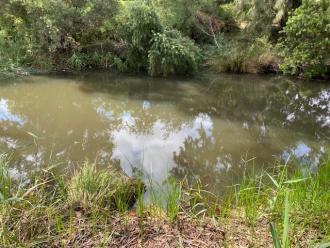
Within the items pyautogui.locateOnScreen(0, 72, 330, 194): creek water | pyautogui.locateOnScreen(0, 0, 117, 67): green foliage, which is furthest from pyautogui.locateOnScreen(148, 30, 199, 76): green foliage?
pyautogui.locateOnScreen(0, 0, 117, 67): green foliage

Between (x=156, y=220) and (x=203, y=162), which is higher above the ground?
(x=156, y=220)

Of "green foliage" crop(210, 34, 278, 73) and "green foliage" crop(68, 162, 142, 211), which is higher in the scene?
"green foliage" crop(210, 34, 278, 73)

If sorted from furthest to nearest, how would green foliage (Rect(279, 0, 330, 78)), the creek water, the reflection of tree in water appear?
green foliage (Rect(279, 0, 330, 78)), the creek water, the reflection of tree in water

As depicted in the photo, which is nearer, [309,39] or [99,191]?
[99,191]

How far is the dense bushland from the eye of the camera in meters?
9.57

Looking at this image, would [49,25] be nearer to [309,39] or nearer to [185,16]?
[185,16]

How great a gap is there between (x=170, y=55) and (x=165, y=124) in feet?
13.9

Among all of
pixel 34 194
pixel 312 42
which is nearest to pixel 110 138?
pixel 34 194

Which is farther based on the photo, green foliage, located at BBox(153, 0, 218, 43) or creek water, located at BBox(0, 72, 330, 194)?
green foliage, located at BBox(153, 0, 218, 43)

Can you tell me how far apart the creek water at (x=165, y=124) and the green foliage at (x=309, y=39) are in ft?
1.80

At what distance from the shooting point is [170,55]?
1010 cm

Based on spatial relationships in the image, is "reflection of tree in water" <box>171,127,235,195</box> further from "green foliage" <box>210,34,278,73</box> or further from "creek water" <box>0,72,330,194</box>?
"green foliage" <box>210,34,278,73</box>

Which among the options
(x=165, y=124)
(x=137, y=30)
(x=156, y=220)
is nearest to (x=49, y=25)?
(x=137, y=30)

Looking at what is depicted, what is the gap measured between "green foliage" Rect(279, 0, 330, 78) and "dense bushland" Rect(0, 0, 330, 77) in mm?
26
